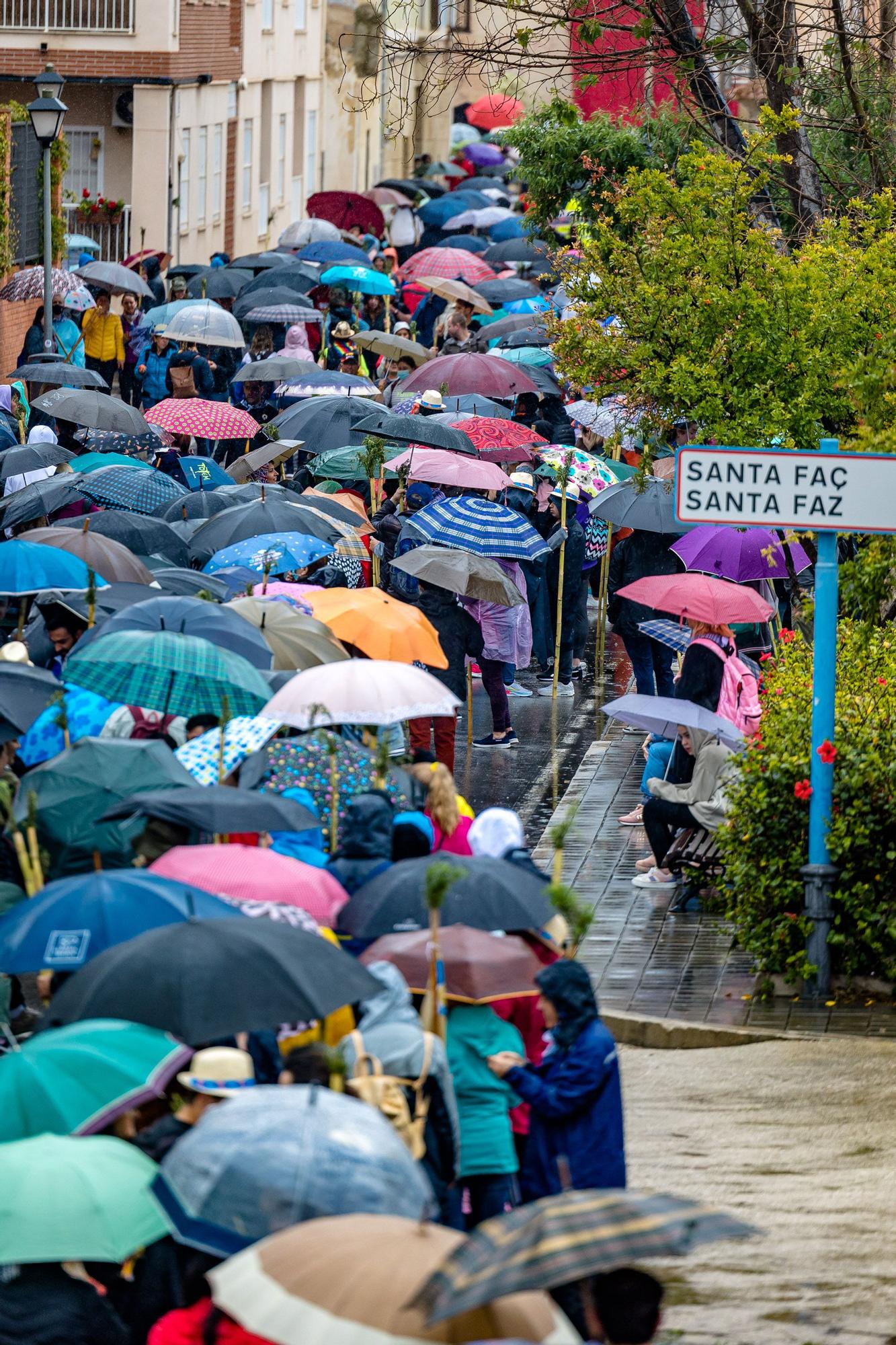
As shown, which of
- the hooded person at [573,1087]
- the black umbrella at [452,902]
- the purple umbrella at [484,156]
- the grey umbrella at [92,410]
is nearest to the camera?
the hooded person at [573,1087]

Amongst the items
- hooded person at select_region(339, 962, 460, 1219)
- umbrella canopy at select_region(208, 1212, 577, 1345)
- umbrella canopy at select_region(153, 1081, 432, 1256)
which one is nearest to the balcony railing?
hooded person at select_region(339, 962, 460, 1219)

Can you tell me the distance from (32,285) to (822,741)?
51.7 ft

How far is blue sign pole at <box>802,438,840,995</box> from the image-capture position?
9.94m

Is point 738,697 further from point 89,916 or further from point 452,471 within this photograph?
point 89,916

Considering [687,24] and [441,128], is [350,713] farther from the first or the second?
[441,128]

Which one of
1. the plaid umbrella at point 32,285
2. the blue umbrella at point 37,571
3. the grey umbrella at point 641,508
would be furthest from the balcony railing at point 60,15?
the blue umbrella at point 37,571

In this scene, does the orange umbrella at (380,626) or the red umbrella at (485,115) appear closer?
the orange umbrella at (380,626)

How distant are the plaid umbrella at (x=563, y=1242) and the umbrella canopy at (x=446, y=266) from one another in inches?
1046

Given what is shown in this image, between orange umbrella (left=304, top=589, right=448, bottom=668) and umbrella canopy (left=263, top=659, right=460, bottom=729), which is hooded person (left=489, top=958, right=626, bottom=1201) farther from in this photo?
orange umbrella (left=304, top=589, right=448, bottom=668)

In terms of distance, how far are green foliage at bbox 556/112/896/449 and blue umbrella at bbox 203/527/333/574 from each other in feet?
8.22

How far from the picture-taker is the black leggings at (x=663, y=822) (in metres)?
12.0

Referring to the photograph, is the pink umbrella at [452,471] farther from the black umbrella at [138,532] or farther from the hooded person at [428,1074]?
the hooded person at [428,1074]

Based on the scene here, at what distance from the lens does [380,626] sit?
38.8ft

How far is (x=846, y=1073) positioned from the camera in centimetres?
918
